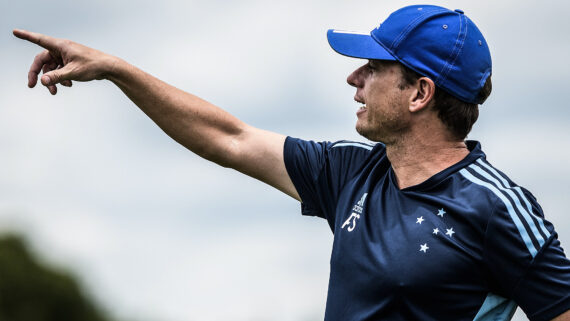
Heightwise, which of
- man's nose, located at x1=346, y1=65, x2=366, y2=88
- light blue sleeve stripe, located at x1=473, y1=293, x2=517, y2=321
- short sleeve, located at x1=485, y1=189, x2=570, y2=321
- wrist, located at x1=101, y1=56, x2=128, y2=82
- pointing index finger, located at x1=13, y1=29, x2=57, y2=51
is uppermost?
pointing index finger, located at x1=13, y1=29, x2=57, y2=51

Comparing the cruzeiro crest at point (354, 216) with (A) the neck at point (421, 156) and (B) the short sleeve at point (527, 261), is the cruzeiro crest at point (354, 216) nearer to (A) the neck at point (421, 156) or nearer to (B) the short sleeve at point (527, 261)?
(A) the neck at point (421, 156)

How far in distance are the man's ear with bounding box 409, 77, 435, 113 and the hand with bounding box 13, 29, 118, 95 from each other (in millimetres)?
1839

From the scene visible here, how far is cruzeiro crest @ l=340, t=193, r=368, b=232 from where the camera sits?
5.73 m

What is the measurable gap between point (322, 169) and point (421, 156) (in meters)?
0.72

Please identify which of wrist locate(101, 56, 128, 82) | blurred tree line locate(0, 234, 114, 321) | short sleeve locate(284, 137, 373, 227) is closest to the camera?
wrist locate(101, 56, 128, 82)

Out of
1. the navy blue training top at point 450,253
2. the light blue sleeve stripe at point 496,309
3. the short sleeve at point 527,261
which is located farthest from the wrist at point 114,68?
the light blue sleeve stripe at point 496,309

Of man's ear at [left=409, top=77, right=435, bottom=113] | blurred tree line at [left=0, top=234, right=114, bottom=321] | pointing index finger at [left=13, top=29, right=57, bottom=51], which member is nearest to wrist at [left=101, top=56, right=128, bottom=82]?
pointing index finger at [left=13, top=29, right=57, bottom=51]

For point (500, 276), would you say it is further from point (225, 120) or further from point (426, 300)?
point (225, 120)

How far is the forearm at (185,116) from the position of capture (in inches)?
242

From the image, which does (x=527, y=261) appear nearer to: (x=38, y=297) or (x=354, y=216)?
(x=354, y=216)

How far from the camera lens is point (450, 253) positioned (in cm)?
529

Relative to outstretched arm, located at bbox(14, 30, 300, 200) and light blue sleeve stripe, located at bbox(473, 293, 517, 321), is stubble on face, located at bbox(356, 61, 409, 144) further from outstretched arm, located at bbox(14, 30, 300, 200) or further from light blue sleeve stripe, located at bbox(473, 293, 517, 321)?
light blue sleeve stripe, located at bbox(473, 293, 517, 321)

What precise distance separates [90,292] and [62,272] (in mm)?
2428

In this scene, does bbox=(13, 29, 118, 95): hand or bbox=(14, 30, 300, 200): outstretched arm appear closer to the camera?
bbox=(13, 29, 118, 95): hand
